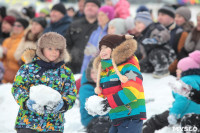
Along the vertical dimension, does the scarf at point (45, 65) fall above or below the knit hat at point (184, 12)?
below

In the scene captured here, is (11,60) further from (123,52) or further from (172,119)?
(123,52)

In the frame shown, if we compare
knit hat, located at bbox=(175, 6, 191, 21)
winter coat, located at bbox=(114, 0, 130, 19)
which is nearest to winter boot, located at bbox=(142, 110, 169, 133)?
winter coat, located at bbox=(114, 0, 130, 19)

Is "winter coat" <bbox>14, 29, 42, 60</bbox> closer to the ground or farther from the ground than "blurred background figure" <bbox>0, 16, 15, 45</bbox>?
closer to the ground

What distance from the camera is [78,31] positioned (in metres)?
7.33

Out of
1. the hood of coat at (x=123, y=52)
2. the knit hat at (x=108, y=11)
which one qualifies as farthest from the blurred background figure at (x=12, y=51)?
the hood of coat at (x=123, y=52)

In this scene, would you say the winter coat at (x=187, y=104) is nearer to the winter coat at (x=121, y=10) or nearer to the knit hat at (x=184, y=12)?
the winter coat at (x=121, y=10)

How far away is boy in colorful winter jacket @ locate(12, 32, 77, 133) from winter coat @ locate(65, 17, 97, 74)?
349 centimetres

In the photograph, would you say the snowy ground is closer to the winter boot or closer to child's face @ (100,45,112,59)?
the winter boot

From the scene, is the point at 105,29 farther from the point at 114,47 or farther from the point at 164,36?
the point at 114,47

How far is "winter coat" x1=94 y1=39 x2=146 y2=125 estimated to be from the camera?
3.12 metres

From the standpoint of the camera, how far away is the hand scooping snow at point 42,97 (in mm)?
3225

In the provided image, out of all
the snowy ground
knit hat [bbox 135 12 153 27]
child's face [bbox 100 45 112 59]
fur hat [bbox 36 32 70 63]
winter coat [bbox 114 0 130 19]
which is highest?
winter coat [bbox 114 0 130 19]

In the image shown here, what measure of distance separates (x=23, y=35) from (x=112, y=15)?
269cm

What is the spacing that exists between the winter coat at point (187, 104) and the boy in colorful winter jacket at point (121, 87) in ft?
4.34
